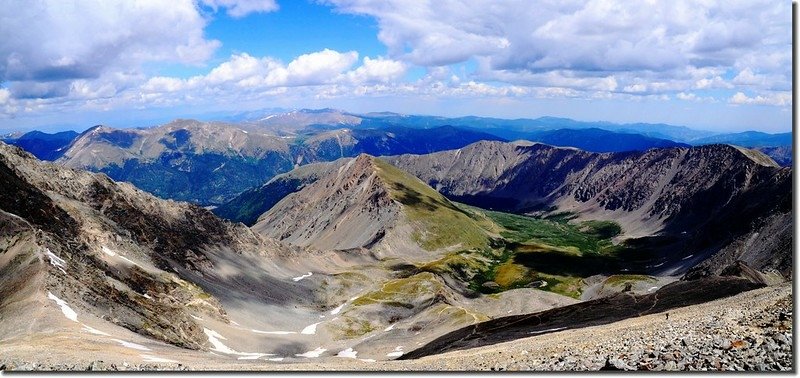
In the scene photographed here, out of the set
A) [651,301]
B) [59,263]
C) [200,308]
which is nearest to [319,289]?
[200,308]

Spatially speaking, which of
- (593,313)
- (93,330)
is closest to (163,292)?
(93,330)

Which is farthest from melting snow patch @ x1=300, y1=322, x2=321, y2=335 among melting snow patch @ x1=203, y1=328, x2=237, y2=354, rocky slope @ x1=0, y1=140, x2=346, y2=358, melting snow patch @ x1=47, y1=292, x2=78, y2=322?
melting snow patch @ x1=47, y1=292, x2=78, y2=322

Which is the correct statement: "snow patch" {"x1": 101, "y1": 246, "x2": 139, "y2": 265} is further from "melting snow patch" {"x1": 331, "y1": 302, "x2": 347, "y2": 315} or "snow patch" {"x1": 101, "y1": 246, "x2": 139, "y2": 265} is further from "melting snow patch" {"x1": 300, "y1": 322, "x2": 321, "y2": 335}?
"melting snow patch" {"x1": 331, "y1": 302, "x2": 347, "y2": 315}

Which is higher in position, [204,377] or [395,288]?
[204,377]

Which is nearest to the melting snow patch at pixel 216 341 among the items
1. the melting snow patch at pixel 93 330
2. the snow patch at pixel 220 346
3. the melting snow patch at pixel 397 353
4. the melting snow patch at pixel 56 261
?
the snow patch at pixel 220 346

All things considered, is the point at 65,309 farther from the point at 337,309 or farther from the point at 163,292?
the point at 337,309

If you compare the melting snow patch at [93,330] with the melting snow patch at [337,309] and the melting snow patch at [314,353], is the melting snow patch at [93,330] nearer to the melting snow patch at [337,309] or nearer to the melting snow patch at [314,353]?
the melting snow patch at [314,353]

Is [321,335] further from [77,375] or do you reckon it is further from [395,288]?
[77,375]
